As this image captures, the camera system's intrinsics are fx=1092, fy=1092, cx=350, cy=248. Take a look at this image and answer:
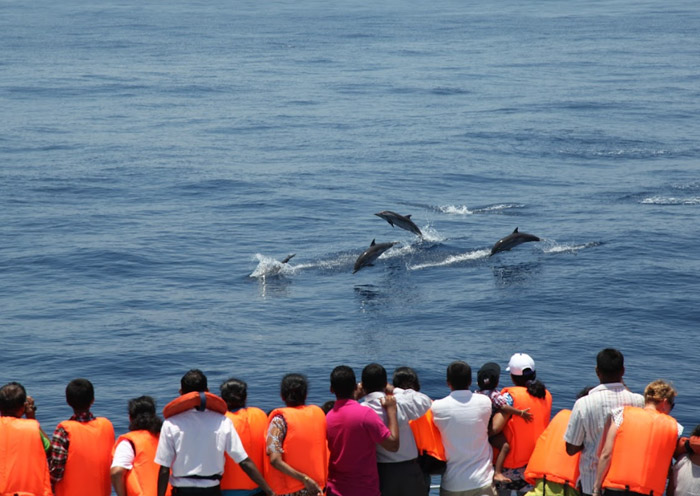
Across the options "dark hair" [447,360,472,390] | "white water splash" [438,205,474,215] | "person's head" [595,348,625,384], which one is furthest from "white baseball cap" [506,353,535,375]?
"white water splash" [438,205,474,215]

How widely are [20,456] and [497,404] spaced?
4.66 meters

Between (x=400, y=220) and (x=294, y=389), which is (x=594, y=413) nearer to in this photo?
(x=294, y=389)

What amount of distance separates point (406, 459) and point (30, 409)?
3.68 meters

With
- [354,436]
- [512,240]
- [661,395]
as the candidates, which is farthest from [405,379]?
[512,240]

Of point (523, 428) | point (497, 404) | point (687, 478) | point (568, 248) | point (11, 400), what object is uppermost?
point (11, 400)

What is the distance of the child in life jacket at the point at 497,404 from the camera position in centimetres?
1110

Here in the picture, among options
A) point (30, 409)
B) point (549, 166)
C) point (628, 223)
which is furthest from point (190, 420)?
point (549, 166)

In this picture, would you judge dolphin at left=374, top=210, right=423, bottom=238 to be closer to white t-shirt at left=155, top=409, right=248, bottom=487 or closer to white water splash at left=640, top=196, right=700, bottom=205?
white water splash at left=640, top=196, right=700, bottom=205

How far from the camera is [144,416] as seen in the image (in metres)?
10.5

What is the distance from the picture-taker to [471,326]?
91.7 ft

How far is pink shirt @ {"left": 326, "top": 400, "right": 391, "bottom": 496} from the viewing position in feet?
34.3

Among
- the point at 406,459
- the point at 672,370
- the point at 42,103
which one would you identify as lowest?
the point at 672,370

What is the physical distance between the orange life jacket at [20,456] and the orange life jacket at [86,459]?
270 mm

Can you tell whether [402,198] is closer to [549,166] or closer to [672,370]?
[549,166]
